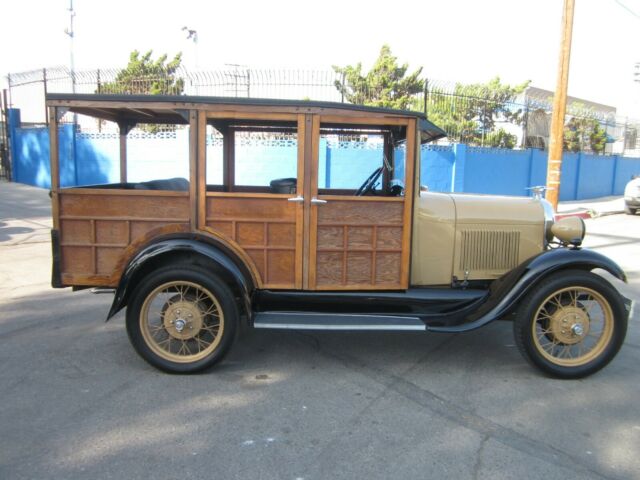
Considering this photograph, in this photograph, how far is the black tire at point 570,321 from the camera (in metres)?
3.88

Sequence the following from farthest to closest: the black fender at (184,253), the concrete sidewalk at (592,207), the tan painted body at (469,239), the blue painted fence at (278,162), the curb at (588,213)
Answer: the concrete sidewalk at (592,207) < the curb at (588,213) < the blue painted fence at (278,162) < the tan painted body at (469,239) < the black fender at (184,253)

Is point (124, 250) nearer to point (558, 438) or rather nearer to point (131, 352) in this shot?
point (131, 352)

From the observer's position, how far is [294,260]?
4113 millimetres

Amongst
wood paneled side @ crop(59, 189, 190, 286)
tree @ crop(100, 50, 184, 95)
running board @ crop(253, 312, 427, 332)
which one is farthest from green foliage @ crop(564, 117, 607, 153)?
wood paneled side @ crop(59, 189, 190, 286)

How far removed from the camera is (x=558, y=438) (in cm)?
315

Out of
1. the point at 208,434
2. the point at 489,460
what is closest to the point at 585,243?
the point at 489,460

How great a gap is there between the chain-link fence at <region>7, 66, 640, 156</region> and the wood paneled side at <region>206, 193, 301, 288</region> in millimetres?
9759

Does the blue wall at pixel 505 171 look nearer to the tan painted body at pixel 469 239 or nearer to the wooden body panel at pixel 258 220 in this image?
the tan painted body at pixel 469 239

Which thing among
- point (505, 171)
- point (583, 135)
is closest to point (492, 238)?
point (505, 171)

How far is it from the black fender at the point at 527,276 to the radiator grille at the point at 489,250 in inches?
17.8

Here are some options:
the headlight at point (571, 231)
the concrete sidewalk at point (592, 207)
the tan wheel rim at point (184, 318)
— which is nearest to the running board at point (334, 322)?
the tan wheel rim at point (184, 318)

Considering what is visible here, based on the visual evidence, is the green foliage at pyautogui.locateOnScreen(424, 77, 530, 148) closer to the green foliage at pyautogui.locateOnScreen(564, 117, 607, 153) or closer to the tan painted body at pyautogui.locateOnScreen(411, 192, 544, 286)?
the green foliage at pyautogui.locateOnScreen(564, 117, 607, 153)

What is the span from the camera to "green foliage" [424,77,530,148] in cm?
1449

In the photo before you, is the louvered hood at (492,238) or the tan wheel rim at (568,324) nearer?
the tan wheel rim at (568,324)
